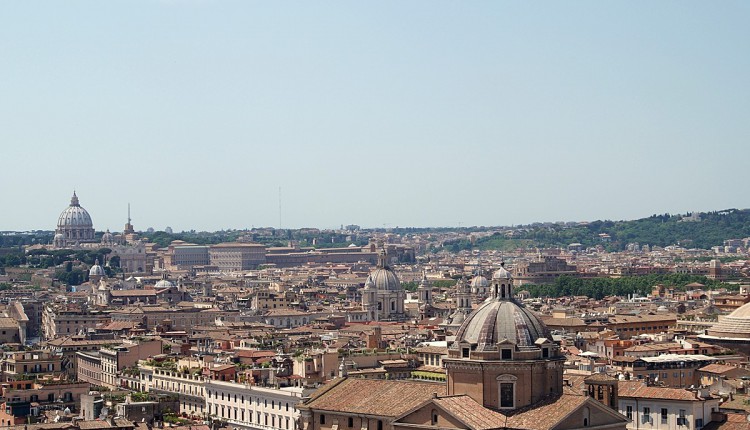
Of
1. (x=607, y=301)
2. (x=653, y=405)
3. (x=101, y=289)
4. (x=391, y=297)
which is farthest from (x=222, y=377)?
(x=101, y=289)

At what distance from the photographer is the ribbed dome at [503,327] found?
4331 centimetres

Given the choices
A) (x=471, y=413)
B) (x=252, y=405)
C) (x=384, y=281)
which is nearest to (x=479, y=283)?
(x=384, y=281)

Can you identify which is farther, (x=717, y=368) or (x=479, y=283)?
(x=479, y=283)

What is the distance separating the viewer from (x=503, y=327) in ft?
143

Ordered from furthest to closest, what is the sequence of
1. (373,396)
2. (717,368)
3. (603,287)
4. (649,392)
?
1. (603,287)
2. (717,368)
3. (649,392)
4. (373,396)

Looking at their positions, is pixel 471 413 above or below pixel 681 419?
above

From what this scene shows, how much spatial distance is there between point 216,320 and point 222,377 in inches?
2058

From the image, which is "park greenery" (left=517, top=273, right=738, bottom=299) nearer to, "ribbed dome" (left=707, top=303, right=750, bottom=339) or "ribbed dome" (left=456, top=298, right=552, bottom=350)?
"ribbed dome" (left=707, top=303, right=750, bottom=339)

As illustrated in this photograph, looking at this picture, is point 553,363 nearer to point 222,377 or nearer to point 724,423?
point 724,423

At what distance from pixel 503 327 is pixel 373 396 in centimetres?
439

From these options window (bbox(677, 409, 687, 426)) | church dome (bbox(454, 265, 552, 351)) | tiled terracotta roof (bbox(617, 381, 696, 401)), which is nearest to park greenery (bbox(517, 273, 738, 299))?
tiled terracotta roof (bbox(617, 381, 696, 401))

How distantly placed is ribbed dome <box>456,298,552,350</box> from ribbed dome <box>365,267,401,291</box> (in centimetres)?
8450

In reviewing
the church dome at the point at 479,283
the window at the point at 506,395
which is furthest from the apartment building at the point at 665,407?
the church dome at the point at 479,283

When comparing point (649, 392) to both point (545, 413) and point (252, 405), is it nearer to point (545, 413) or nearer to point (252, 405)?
point (545, 413)
